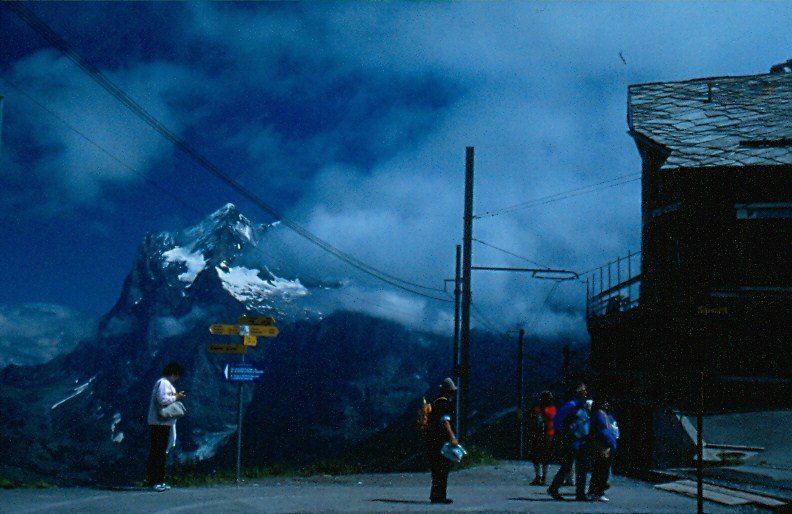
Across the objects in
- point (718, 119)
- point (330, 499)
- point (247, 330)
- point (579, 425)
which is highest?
point (718, 119)

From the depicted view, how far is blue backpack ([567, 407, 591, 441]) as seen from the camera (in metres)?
12.4

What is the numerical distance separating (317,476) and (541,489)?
185 inches

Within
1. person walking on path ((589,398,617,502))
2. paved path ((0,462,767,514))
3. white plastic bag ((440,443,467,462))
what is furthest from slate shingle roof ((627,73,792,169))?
white plastic bag ((440,443,467,462))

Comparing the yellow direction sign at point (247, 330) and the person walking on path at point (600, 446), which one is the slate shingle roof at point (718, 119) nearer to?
the person walking on path at point (600, 446)

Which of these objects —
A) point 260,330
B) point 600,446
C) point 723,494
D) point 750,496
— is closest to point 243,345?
point 260,330

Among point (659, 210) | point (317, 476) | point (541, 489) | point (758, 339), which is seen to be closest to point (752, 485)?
point (541, 489)

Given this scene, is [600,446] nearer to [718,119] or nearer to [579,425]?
[579,425]

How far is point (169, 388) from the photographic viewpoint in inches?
484

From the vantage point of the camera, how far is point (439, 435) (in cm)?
1152

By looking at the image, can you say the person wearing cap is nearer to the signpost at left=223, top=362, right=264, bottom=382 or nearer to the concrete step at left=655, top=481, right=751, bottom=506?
the signpost at left=223, top=362, right=264, bottom=382

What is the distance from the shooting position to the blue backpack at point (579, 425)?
12.4m

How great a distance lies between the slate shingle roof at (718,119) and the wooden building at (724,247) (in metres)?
0.04

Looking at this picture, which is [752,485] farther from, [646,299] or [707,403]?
[646,299]

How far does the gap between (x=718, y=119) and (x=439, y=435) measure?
18987 mm
